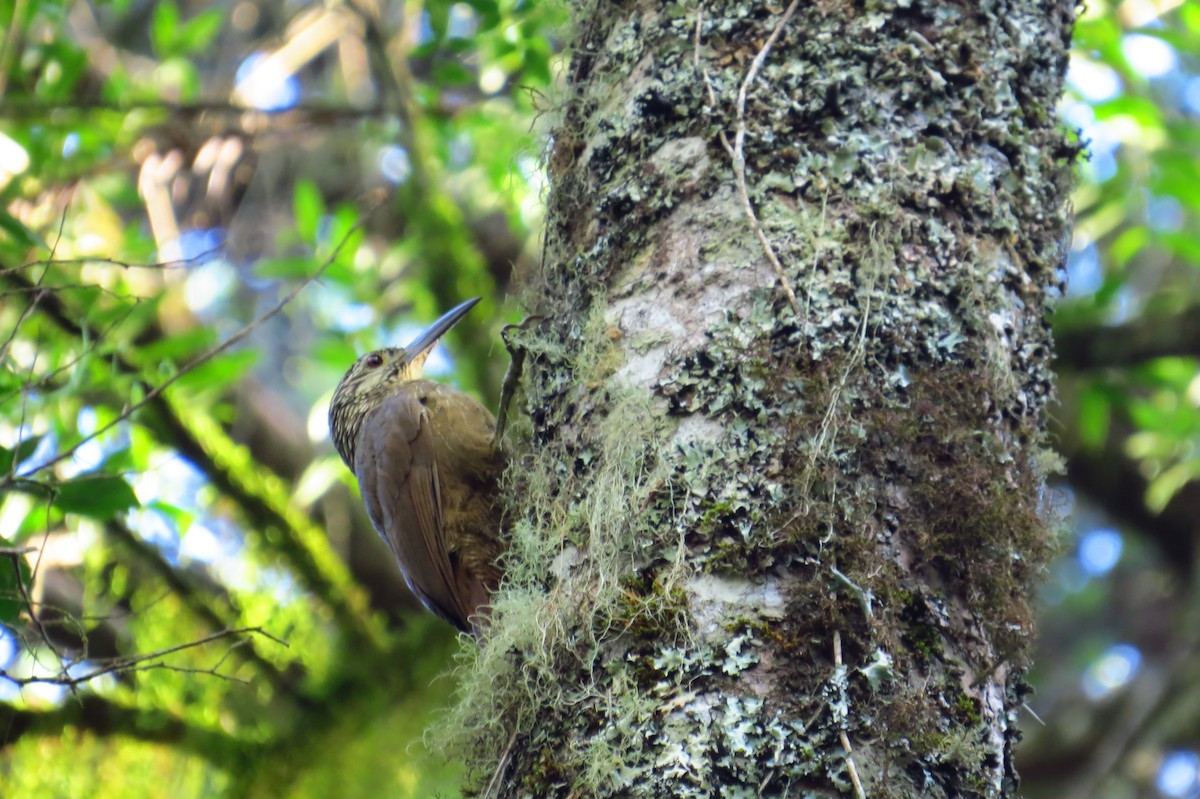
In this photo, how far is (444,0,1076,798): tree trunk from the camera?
5.37 feet

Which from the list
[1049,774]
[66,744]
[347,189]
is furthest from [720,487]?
[347,189]

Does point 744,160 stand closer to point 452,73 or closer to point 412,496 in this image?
point 412,496

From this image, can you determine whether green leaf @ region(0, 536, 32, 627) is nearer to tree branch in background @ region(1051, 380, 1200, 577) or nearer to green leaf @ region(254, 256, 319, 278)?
green leaf @ region(254, 256, 319, 278)

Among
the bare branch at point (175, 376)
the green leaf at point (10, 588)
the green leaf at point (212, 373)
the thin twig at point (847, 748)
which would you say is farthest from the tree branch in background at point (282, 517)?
the thin twig at point (847, 748)

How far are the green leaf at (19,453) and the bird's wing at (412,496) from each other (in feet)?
3.37

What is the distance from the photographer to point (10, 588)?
89.6 inches

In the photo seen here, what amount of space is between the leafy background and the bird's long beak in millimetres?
192

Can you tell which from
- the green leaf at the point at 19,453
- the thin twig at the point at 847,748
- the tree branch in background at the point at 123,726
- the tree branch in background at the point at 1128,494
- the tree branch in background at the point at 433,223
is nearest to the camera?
the thin twig at the point at 847,748

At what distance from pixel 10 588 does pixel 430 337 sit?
1879mm

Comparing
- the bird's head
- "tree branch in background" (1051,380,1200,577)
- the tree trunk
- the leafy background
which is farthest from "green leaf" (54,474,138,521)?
"tree branch in background" (1051,380,1200,577)

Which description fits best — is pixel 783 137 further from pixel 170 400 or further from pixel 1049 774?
pixel 1049 774

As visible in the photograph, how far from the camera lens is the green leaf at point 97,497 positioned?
2.53 metres

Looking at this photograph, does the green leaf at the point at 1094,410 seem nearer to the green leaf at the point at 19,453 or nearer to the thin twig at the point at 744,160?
the thin twig at the point at 744,160

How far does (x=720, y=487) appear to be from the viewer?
175cm
